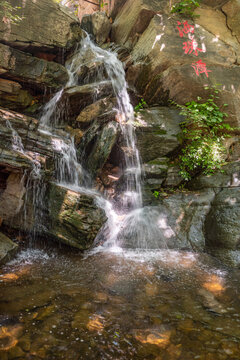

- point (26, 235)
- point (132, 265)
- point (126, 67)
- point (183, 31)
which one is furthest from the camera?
point (126, 67)

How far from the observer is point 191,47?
732cm

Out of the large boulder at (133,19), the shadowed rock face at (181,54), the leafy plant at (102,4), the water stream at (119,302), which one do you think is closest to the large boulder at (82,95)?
the shadowed rock face at (181,54)

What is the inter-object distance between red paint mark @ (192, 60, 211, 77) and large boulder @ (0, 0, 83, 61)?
4.58 m

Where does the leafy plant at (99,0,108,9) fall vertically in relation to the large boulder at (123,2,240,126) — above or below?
above

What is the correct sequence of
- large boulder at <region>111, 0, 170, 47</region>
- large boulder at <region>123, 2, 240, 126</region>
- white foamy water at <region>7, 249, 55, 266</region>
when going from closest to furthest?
1. white foamy water at <region>7, 249, 55, 266</region>
2. large boulder at <region>123, 2, 240, 126</region>
3. large boulder at <region>111, 0, 170, 47</region>

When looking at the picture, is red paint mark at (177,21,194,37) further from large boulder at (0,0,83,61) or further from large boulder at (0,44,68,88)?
large boulder at (0,44,68,88)

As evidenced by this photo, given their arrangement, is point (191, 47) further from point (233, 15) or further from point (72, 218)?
point (72, 218)

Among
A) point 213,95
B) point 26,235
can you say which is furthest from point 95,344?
point 213,95

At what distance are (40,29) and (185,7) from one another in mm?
5381

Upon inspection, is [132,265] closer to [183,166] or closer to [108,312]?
[108,312]

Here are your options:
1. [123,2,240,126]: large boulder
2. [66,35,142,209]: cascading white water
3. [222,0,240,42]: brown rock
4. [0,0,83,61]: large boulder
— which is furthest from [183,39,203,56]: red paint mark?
[0,0,83,61]: large boulder

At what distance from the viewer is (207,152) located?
632 cm

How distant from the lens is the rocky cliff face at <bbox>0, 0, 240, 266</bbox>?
14.7ft

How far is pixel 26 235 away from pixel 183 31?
8574 mm
